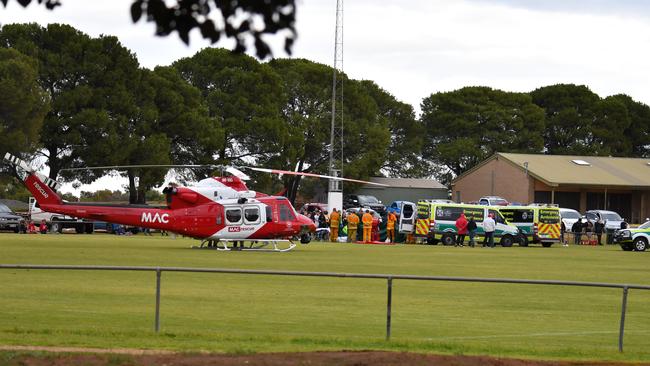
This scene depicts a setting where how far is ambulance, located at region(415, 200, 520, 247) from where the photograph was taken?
5891cm

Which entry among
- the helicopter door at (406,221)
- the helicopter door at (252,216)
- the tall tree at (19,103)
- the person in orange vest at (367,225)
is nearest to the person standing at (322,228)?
the person in orange vest at (367,225)

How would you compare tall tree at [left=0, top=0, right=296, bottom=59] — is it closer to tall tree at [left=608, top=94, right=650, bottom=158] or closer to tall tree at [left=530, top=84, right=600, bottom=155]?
tall tree at [left=530, top=84, right=600, bottom=155]

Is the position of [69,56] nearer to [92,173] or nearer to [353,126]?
[92,173]

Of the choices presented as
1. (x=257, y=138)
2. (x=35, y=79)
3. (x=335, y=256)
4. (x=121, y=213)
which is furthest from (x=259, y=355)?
(x=257, y=138)

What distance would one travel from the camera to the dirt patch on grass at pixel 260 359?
12875mm

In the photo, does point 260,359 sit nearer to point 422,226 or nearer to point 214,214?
point 214,214

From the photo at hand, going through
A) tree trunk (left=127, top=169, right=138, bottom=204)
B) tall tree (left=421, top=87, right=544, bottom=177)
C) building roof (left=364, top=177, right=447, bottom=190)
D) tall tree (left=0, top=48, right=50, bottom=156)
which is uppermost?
tall tree (left=421, top=87, right=544, bottom=177)

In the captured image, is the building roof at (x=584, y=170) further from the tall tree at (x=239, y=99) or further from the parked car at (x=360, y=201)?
the tall tree at (x=239, y=99)

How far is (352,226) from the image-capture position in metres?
59.5

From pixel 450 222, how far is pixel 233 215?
17.1 metres

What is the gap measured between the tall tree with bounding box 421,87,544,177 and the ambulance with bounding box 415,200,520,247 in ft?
175

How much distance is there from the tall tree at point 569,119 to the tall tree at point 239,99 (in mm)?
37685

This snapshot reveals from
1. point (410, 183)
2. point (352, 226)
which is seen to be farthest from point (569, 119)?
point (352, 226)

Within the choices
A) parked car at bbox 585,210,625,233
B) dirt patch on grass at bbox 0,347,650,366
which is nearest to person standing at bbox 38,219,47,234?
parked car at bbox 585,210,625,233
